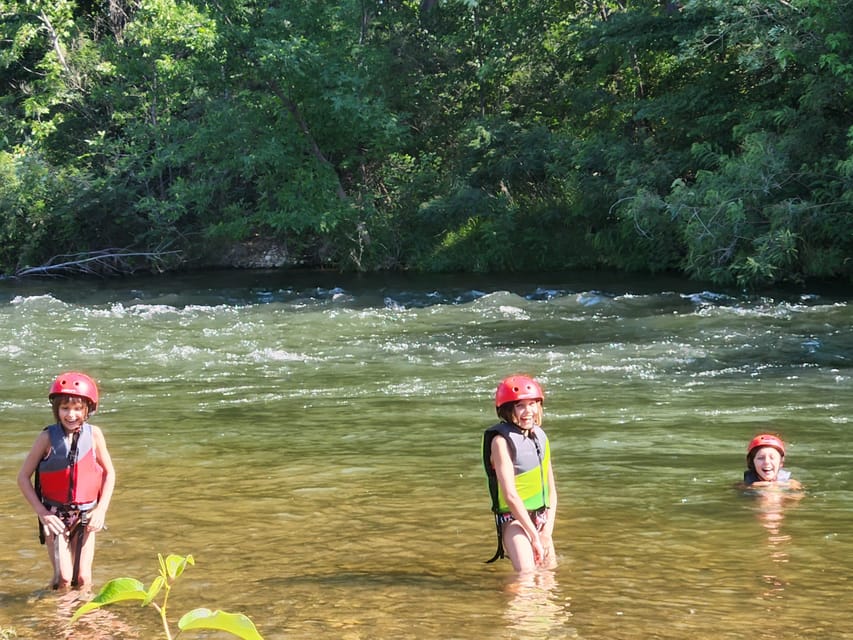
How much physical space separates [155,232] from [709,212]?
1581 cm

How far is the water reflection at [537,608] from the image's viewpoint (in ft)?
17.4

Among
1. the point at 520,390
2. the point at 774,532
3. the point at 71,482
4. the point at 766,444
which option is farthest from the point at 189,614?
the point at 766,444

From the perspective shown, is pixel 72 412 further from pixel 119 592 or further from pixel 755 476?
pixel 755 476

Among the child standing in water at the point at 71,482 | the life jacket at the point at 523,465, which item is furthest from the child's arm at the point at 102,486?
the life jacket at the point at 523,465

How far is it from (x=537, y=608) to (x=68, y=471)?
247 centimetres

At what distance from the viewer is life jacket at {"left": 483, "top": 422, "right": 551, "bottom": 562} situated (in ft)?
19.7

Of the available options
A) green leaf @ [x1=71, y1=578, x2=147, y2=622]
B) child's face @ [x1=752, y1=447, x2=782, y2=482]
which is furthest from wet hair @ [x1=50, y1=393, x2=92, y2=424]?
child's face @ [x1=752, y1=447, x2=782, y2=482]

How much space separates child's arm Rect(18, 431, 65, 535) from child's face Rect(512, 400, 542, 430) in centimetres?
237

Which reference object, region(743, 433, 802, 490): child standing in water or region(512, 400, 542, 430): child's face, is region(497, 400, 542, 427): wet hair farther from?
region(743, 433, 802, 490): child standing in water

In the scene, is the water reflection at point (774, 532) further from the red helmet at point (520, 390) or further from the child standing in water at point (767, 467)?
the red helmet at point (520, 390)

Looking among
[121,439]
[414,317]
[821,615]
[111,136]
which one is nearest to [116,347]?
[414,317]

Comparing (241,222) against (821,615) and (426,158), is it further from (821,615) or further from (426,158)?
(821,615)

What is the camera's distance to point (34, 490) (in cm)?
591

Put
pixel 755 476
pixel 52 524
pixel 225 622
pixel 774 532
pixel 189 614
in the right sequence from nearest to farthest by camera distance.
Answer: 1. pixel 225 622
2. pixel 189 614
3. pixel 52 524
4. pixel 774 532
5. pixel 755 476
